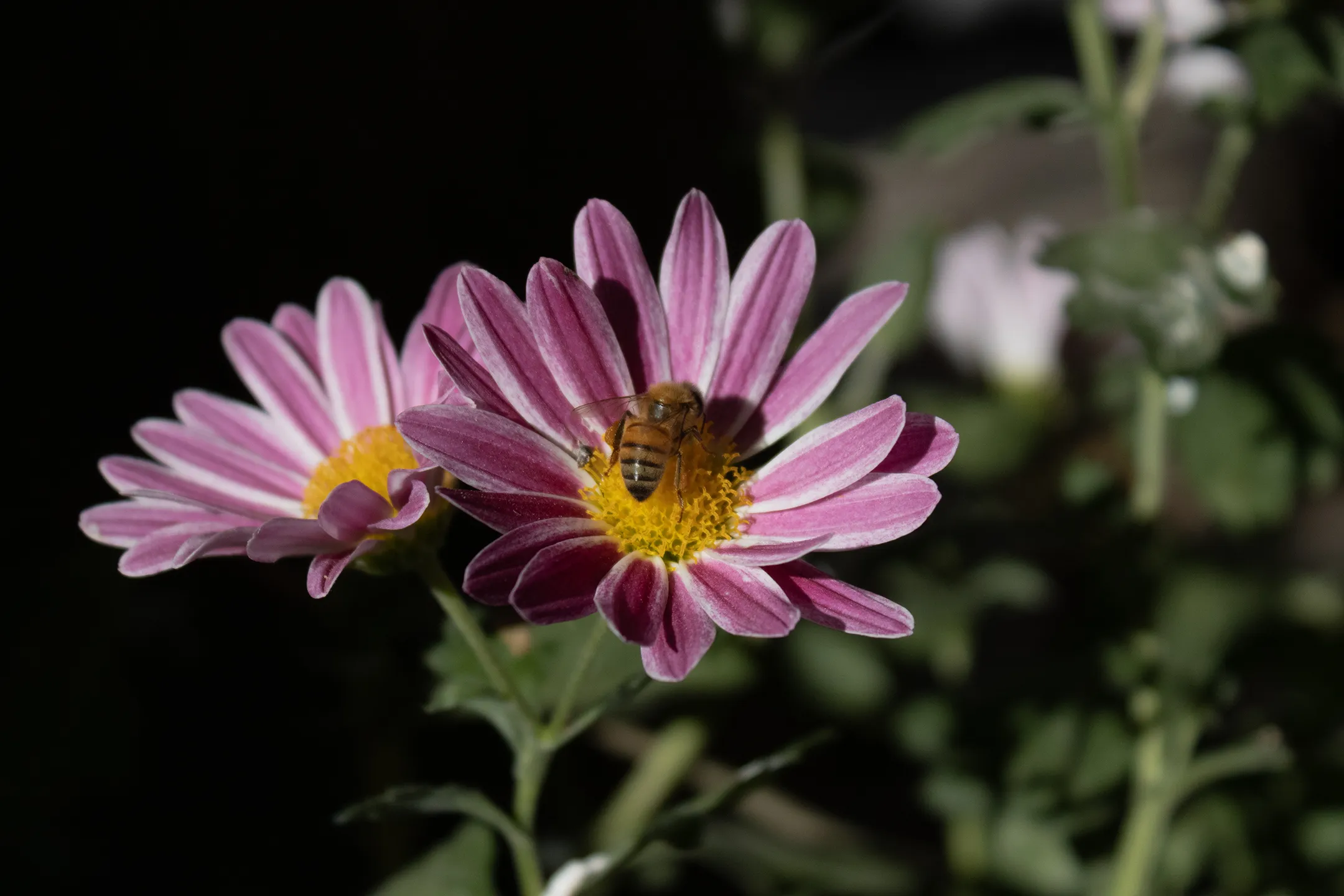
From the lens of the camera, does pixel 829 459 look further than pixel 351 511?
Yes

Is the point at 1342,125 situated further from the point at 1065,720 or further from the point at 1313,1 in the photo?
the point at 1065,720

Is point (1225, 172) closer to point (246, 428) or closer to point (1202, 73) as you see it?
point (1202, 73)

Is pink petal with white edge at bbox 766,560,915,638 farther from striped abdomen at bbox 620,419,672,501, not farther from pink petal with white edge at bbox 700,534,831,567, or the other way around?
striped abdomen at bbox 620,419,672,501

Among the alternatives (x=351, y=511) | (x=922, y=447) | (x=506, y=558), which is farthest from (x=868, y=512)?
(x=351, y=511)

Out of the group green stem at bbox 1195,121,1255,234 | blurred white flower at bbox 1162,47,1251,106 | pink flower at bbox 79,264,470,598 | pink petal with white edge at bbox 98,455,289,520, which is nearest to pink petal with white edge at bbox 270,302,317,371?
pink flower at bbox 79,264,470,598

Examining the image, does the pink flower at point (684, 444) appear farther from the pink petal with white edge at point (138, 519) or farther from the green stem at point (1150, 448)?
the green stem at point (1150, 448)

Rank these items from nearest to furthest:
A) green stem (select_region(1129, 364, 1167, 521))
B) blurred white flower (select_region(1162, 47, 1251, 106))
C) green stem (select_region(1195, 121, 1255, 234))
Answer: green stem (select_region(1129, 364, 1167, 521)) → green stem (select_region(1195, 121, 1255, 234)) → blurred white flower (select_region(1162, 47, 1251, 106))

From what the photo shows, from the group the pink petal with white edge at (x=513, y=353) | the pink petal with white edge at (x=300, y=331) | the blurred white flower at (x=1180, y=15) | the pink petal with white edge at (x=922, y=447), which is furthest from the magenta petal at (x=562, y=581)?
the blurred white flower at (x=1180, y=15)
